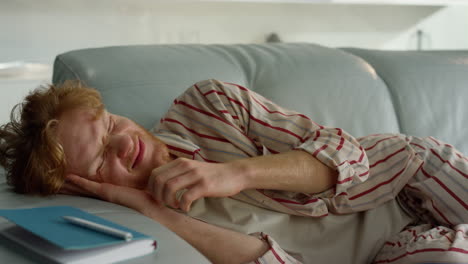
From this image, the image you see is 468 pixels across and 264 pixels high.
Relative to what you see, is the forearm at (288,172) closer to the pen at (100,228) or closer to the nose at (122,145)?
the nose at (122,145)

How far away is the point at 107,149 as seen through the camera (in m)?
1.17

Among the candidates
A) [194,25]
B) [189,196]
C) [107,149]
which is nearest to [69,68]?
[107,149]

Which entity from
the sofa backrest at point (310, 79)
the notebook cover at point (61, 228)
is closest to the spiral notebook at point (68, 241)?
the notebook cover at point (61, 228)

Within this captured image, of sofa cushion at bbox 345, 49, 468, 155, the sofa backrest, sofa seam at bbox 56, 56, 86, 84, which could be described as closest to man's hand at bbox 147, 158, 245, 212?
the sofa backrest

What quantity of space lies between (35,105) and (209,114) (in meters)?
0.37

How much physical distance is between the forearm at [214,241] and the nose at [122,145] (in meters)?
0.15

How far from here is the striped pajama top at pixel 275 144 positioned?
1242mm

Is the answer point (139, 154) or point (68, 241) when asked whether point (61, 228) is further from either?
point (139, 154)

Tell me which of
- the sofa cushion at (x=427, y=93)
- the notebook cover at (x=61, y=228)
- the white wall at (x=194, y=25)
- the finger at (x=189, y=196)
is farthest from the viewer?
the white wall at (x=194, y=25)

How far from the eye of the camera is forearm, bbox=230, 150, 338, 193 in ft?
3.75

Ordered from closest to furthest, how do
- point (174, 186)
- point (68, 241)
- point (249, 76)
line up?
point (68, 241), point (174, 186), point (249, 76)

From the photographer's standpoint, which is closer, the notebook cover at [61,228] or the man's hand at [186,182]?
the notebook cover at [61,228]

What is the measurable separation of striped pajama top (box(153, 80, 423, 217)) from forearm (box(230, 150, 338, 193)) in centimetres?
2

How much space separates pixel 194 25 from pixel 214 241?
2.00 metres
